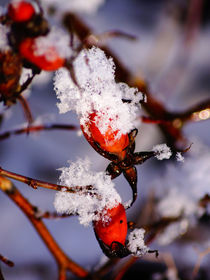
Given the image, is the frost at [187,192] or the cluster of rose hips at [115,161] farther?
the frost at [187,192]

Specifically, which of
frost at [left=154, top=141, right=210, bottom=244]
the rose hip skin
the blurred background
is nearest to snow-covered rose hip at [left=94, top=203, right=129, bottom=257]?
the rose hip skin

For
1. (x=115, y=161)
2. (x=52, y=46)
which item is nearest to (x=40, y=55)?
(x=52, y=46)

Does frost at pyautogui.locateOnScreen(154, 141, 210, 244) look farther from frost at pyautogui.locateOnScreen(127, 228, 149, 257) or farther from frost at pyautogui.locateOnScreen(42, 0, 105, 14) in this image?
frost at pyautogui.locateOnScreen(42, 0, 105, 14)

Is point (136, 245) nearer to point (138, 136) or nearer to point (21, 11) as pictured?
point (21, 11)

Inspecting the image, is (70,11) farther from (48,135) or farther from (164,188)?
(164,188)

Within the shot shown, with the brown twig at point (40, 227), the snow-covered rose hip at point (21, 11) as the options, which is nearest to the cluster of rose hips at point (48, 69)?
the snow-covered rose hip at point (21, 11)

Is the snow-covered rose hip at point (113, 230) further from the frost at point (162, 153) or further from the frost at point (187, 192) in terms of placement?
the frost at point (187, 192)
